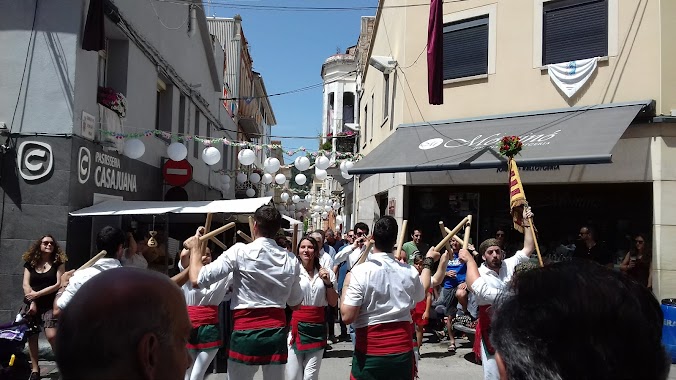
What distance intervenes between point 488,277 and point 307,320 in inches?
70.8

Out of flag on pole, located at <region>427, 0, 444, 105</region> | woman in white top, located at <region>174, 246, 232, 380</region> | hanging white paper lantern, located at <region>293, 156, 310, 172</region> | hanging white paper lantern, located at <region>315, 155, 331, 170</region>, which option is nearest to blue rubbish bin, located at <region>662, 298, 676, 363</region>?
flag on pole, located at <region>427, 0, 444, 105</region>

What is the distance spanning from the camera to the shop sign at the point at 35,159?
28.1ft

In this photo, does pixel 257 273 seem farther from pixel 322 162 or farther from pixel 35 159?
pixel 322 162

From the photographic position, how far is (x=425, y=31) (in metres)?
12.0

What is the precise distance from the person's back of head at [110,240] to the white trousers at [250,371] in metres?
1.38

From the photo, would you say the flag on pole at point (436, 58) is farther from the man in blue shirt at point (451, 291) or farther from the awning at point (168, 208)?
the awning at point (168, 208)

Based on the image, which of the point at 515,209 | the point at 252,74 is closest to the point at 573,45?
the point at 515,209

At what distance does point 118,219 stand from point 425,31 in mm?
7281

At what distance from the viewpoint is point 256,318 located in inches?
179

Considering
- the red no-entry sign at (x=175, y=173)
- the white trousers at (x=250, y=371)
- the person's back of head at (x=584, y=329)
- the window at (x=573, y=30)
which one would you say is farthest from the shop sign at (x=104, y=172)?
the person's back of head at (x=584, y=329)

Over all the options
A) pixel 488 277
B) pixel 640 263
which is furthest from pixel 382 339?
pixel 640 263

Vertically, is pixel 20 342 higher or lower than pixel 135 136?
lower

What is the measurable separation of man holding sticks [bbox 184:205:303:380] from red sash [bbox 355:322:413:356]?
0.71m

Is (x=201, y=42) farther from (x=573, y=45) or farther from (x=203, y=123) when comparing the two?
(x=573, y=45)
